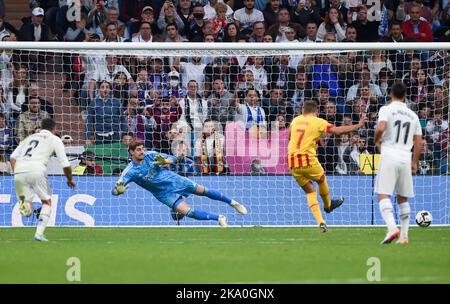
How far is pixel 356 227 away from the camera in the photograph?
65.1 ft

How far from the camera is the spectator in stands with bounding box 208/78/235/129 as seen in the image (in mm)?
21094

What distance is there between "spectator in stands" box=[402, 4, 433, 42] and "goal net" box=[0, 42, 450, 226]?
3.36m

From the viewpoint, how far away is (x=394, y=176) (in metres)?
14.4

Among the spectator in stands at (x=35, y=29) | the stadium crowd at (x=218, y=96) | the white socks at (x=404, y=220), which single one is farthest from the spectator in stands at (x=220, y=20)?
the white socks at (x=404, y=220)

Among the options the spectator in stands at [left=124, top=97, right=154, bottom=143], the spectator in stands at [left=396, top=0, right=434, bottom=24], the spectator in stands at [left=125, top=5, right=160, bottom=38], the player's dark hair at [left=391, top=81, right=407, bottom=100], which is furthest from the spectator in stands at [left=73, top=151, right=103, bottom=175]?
the spectator in stands at [left=396, top=0, right=434, bottom=24]

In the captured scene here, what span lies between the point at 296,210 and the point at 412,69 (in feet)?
12.8

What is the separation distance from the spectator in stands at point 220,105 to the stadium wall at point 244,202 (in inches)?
48.8

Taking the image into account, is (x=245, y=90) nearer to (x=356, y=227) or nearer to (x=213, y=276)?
(x=356, y=227)

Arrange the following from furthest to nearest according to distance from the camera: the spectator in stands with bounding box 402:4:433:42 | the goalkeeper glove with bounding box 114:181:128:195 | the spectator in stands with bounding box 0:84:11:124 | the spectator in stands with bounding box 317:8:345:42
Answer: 1. the spectator in stands with bounding box 402:4:433:42
2. the spectator in stands with bounding box 317:8:345:42
3. the spectator in stands with bounding box 0:84:11:124
4. the goalkeeper glove with bounding box 114:181:128:195

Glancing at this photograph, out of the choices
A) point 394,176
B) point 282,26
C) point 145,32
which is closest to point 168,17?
point 145,32

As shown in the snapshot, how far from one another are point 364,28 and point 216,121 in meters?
5.92

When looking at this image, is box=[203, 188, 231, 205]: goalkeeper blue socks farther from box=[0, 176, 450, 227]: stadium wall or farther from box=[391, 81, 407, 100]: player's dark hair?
box=[391, 81, 407, 100]: player's dark hair

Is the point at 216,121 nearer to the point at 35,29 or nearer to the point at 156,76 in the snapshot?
the point at 156,76

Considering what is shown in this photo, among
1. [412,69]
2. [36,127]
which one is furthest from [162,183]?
[412,69]
